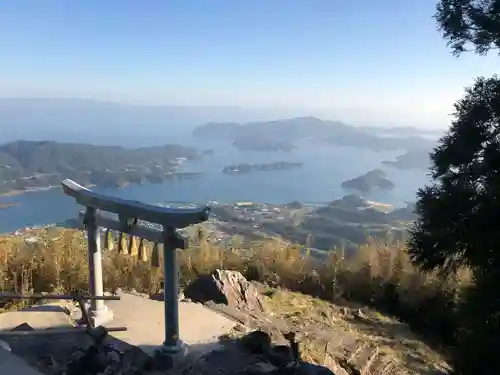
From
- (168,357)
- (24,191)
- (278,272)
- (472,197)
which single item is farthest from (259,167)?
(472,197)

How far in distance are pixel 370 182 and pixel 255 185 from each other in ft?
18.7

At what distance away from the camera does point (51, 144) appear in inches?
1011

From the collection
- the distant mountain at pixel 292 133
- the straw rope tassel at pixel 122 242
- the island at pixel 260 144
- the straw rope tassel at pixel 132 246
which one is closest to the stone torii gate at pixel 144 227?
the straw rope tassel at pixel 122 242

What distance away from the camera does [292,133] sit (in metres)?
39.4

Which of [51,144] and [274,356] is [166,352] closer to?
[274,356]

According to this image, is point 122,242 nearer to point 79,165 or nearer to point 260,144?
point 79,165

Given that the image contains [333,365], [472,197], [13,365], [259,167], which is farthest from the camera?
[259,167]

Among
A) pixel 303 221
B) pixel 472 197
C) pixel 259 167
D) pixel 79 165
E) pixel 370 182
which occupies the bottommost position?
pixel 303 221

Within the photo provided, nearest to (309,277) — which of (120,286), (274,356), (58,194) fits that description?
(120,286)

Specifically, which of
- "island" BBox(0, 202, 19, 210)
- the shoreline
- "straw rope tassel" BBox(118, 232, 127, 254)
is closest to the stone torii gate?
"straw rope tassel" BBox(118, 232, 127, 254)

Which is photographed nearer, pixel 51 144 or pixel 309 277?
pixel 309 277

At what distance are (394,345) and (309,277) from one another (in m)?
2.53

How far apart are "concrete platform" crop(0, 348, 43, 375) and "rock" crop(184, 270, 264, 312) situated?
310 centimetres

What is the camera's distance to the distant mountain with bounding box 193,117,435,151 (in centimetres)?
3650
